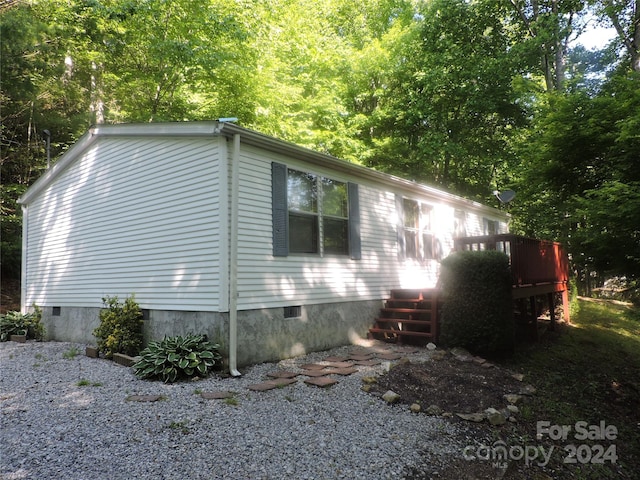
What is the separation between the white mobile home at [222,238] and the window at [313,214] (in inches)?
0.9

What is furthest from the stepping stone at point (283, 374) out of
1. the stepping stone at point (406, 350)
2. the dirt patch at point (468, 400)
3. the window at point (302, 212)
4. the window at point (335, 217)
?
the window at point (335, 217)

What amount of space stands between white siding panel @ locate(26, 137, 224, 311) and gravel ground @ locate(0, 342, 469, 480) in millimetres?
1707

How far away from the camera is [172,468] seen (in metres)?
2.71

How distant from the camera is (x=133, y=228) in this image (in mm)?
6922

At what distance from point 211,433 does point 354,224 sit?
4.96 m

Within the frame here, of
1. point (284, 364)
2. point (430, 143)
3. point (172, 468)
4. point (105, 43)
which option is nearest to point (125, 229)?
point (284, 364)

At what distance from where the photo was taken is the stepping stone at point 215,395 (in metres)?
4.15

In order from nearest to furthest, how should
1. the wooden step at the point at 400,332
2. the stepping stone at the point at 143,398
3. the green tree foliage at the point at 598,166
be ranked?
the stepping stone at the point at 143,398
the green tree foliage at the point at 598,166
the wooden step at the point at 400,332

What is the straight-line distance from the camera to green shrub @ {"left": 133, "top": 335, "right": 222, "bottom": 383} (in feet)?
16.3

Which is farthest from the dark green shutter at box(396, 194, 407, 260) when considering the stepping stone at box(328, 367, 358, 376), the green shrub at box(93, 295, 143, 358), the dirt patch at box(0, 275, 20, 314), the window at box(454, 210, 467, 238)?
the dirt patch at box(0, 275, 20, 314)

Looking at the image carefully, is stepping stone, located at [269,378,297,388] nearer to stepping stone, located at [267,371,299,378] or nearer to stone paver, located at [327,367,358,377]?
stepping stone, located at [267,371,299,378]

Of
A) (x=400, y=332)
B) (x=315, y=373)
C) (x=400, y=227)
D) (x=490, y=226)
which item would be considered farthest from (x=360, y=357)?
(x=490, y=226)

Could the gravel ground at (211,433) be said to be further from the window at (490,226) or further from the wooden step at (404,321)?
the window at (490,226)

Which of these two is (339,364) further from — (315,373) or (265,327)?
(265,327)
